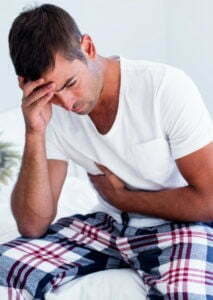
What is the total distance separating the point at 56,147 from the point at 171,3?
1365 mm

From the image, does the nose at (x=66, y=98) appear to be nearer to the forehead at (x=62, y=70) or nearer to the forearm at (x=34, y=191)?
the forehead at (x=62, y=70)

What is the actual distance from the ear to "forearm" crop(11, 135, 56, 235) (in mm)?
254

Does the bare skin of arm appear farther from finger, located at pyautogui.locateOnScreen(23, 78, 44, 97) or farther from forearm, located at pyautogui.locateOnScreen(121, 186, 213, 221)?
forearm, located at pyautogui.locateOnScreen(121, 186, 213, 221)

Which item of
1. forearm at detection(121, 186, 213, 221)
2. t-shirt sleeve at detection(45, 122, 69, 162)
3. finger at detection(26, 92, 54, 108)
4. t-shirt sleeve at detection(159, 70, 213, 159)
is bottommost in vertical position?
forearm at detection(121, 186, 213, 221)

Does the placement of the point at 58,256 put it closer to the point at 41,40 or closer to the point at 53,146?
the point at 53,146

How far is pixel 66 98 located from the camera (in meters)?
1.16

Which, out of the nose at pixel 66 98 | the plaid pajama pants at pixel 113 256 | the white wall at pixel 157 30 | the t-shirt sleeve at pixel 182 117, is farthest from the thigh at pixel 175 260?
the white wall at pixel 157 30

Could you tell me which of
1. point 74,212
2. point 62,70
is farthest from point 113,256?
point 62,70

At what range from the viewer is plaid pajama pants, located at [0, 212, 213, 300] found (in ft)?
3.68

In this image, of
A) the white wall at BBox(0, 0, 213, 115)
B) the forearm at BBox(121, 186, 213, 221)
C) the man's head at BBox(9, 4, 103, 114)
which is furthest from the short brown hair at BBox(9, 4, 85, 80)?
the white wall at BBox(0, 0, 213, 115)

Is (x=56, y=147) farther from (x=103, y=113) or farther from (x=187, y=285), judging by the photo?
(x=187, y=285)

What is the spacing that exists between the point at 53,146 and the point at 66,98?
0.22 m

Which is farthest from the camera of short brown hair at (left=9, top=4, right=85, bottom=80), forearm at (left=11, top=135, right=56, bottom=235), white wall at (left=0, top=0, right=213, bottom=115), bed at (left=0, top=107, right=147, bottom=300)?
white wall at (left=0, top=0, right=213, bottom=115)

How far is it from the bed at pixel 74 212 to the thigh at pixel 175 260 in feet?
0.14
